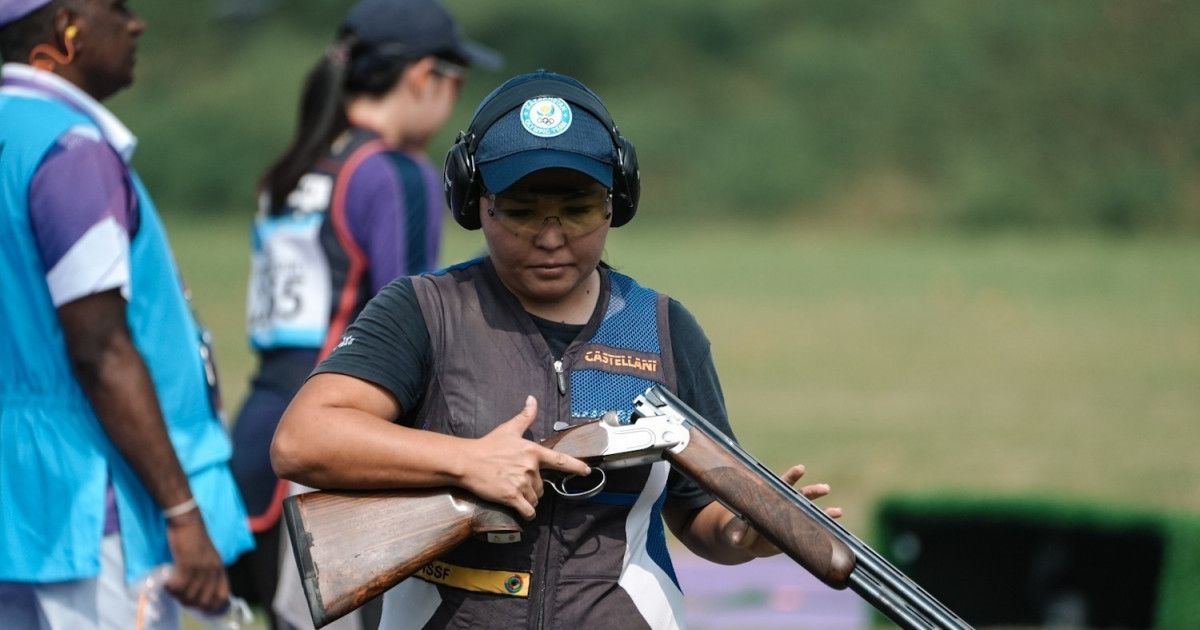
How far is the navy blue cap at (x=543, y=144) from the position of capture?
2953 mm

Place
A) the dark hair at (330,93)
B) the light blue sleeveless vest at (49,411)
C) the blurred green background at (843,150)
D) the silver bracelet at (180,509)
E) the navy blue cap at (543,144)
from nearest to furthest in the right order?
1. the navy blue cap at (543,144)
2. the light blue sleeveless vest at (49,411)
3. the silver bracelet at (180,509)
4. the dark hair at (330,93)
5. the blurred green background at (843,150)

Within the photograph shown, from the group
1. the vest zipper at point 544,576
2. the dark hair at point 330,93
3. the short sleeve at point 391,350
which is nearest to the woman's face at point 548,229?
the short sleeve at point 391,350

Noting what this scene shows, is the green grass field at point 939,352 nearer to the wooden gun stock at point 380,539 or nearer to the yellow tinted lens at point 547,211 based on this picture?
the yellow tinted lens at point 547,211

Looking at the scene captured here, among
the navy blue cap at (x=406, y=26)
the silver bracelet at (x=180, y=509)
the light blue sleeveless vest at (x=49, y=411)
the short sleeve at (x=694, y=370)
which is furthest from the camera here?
the navy blue cap at (x=406, y=26)

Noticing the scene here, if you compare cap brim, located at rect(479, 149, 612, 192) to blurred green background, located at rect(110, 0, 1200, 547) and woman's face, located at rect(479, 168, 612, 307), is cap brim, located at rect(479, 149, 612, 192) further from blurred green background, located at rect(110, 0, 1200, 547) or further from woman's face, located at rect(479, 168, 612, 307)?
blurred green background, located at rect(110, 0, 1200, 547)

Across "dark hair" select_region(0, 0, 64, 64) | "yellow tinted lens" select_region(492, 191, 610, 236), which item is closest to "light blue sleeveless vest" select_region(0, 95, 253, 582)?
"dark hair" select_region(0, 0, 64, 64)

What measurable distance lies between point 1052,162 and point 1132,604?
31265 mm

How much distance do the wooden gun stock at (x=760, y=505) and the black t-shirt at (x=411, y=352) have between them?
17 cm

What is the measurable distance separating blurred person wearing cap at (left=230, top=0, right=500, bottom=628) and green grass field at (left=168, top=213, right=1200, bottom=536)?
369 centimetres

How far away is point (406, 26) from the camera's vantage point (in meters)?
5.40

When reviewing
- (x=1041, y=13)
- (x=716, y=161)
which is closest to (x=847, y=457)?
(x=716, y=161)

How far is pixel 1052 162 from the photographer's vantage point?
37.4 meters

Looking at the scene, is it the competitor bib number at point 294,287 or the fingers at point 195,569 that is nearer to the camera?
the fingers at point 195,569

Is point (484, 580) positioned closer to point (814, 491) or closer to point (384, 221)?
point (814, 491)
